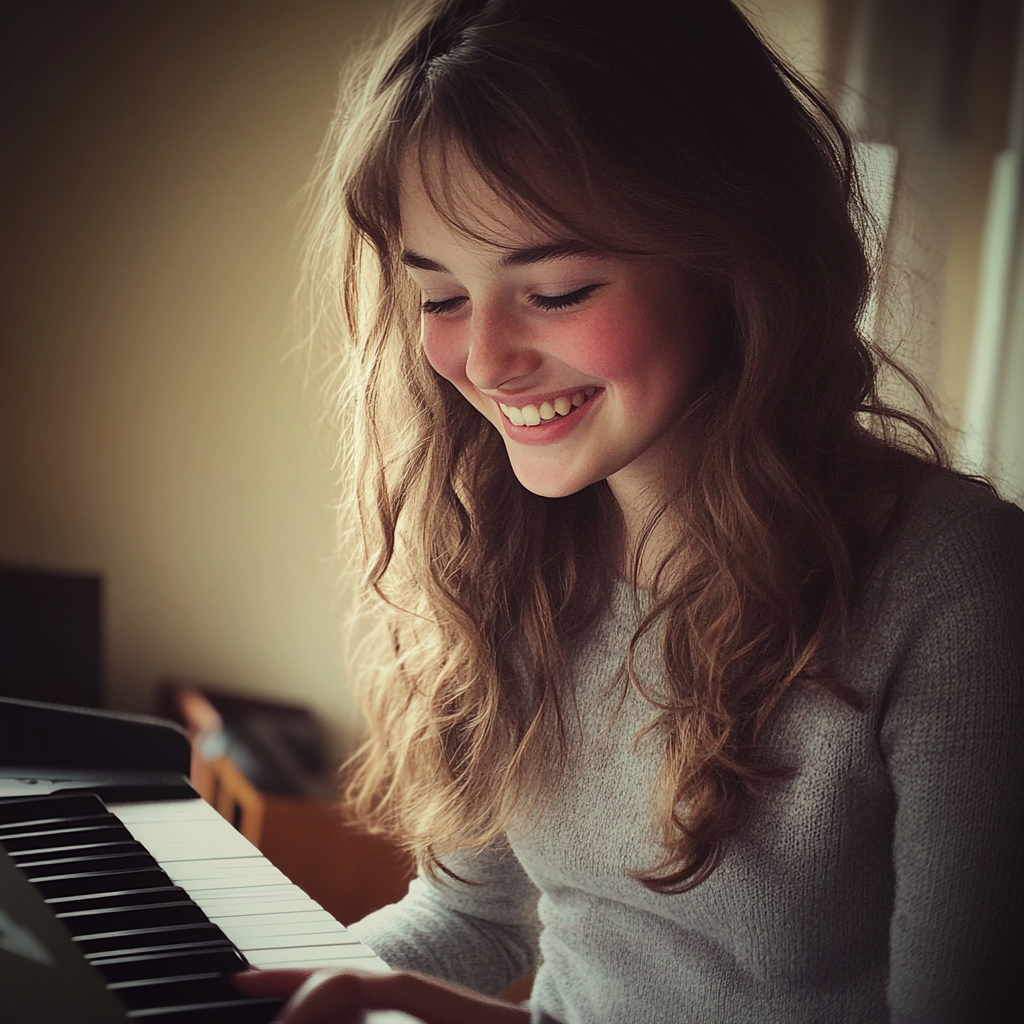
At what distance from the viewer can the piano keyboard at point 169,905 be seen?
63 cm

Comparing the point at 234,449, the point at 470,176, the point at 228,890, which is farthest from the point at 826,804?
the point at 234,449

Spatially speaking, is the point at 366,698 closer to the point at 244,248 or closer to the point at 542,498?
the point at 542,498

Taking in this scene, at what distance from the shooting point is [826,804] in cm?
85

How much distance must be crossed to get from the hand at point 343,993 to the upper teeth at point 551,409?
0.45m

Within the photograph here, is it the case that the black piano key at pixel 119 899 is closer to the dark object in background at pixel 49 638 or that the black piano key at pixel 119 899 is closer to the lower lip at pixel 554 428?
the lower lip at pixel 554 428

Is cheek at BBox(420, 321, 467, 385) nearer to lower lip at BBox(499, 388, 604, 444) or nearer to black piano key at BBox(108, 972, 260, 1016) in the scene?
lower lip at BBox(499, 388, 604, 444)

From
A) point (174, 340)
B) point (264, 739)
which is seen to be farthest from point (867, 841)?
point (174, 340)

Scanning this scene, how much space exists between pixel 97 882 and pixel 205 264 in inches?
76.1

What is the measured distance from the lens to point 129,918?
71cm

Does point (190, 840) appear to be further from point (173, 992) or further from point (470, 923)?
point (470, 923)

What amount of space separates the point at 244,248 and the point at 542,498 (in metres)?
1.59

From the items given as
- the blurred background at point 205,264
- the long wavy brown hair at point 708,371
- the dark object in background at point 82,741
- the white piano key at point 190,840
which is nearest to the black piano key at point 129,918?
the white piano key at point 190,840

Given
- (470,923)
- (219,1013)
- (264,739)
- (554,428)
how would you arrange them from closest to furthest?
(219,1013) < (554,428) < (470,923) < (264,739)

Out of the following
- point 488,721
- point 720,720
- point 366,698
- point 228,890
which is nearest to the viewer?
point 228,890
